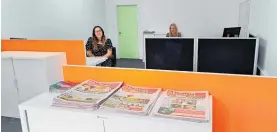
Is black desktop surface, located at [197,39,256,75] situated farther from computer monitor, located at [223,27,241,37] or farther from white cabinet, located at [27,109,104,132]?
computer monitor, located at [223,27,241,37]

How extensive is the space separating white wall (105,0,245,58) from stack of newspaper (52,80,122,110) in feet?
18.1

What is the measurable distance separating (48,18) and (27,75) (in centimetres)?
242

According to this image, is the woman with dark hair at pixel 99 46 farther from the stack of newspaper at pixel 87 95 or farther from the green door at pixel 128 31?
the green door at pixel 128 31

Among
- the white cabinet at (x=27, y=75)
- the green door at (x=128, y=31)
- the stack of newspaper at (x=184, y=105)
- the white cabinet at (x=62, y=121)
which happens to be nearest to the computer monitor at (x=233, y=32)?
the stack of newspaper at (x=184, y=105)

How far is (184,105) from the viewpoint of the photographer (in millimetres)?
1176

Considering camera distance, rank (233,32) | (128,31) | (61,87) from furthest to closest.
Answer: (128,31)
(233,32)
(61,87)

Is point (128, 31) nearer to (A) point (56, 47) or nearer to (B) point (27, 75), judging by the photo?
(A) point (56, 47)

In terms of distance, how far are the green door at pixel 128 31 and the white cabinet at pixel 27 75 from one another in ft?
15.3

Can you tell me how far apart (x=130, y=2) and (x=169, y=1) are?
1.16 m

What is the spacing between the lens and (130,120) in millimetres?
1086

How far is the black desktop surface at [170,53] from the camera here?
199cm

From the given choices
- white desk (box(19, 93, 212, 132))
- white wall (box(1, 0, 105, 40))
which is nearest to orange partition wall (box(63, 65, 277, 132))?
white desk (box(19, 93, 212, 132))

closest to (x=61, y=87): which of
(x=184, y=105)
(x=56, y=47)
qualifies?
(x=184, y=105)

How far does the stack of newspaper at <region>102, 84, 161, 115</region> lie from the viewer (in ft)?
3.77
